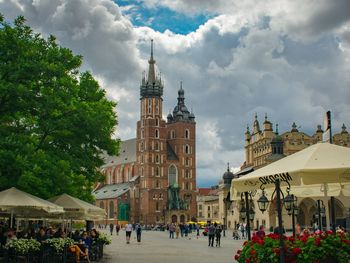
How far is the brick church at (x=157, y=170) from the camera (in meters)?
109

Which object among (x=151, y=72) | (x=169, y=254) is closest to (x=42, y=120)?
(x=169, y=254)

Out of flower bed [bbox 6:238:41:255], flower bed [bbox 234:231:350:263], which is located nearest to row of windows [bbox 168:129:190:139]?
flower bed [bbox 6:238:41:255]

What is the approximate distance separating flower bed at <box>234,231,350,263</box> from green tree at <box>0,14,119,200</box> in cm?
988

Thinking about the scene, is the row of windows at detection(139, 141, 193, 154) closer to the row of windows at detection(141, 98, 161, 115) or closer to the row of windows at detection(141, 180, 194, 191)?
the row of windows at detection(141, 180, 194, 191)

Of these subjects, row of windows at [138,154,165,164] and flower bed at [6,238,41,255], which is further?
row of windows at [138,154,165,164]

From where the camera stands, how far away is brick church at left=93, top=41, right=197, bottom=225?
109275 millimetres

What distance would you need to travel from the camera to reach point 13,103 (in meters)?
18.8

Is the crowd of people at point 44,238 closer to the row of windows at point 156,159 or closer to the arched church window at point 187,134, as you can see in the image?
the row of windows at point 156,159

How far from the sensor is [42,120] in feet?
66.5

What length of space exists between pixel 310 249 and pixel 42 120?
1341cm

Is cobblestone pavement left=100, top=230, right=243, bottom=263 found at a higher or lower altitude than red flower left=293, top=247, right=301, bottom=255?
lower

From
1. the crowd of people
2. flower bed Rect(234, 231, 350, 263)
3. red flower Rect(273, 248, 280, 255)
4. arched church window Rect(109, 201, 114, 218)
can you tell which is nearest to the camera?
flower bed Rect(234, 231, 350, 263)

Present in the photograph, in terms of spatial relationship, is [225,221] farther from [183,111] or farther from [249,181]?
[249,181]

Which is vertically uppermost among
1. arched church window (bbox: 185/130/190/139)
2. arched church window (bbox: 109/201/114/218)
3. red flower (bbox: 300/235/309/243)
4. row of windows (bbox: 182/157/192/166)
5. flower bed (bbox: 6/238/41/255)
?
arched church window (bbox: 185/130/190/139)
